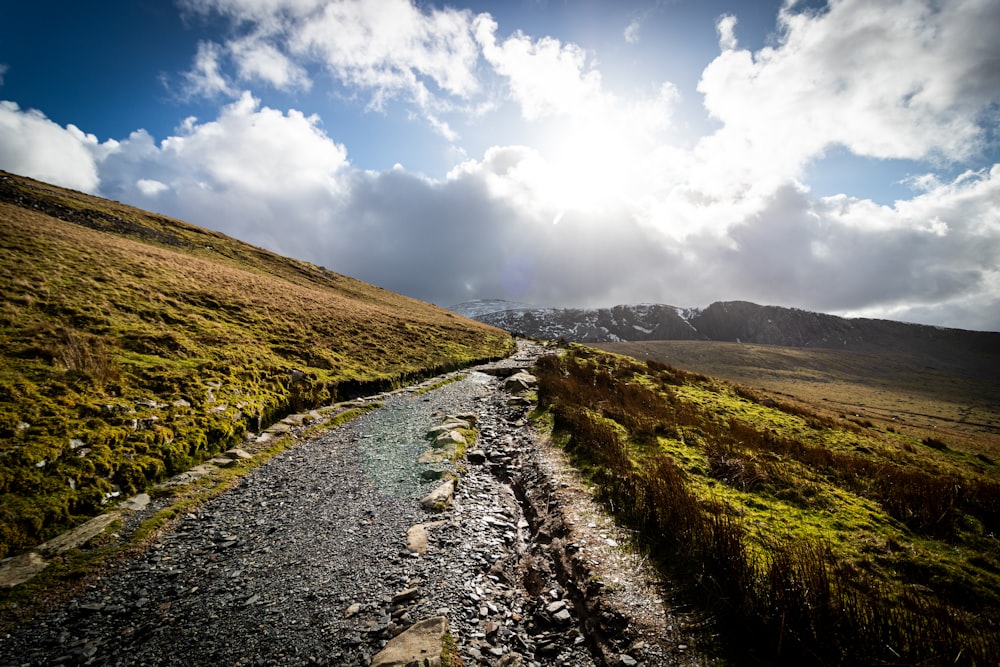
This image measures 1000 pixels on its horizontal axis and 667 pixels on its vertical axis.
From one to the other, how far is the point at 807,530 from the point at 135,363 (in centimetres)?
1996

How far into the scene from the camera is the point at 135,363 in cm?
1276

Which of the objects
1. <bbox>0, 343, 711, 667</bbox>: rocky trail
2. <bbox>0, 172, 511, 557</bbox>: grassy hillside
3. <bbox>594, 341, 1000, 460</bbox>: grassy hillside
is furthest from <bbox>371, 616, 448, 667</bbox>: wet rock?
<bbox>594, 341, 1000, 460</bbox>: grassy hillside

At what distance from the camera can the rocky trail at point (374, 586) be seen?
513 centimetres

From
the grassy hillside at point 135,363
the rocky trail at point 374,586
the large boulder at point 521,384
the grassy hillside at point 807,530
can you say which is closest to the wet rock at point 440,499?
the rocky trail at point 374,586

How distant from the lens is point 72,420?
9.22 metres

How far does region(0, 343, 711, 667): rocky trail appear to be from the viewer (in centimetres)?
513

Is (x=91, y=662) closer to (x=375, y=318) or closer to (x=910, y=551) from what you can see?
(x=910, y=551)

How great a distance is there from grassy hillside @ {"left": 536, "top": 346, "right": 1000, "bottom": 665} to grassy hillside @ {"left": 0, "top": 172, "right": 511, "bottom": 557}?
11.7 meters

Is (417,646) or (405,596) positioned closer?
(417,646)

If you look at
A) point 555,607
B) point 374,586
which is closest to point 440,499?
point 374,586

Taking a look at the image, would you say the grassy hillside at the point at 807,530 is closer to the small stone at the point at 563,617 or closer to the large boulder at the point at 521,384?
the small stone at the point at 563,617

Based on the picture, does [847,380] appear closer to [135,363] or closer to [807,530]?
[807,530]

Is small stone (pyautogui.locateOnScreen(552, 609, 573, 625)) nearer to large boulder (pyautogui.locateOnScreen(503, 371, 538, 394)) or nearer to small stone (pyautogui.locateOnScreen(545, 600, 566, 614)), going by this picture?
small stone (pyautogui.locateOnScreen(545, 600, 566, 614))

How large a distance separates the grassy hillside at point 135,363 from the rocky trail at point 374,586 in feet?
6.06
